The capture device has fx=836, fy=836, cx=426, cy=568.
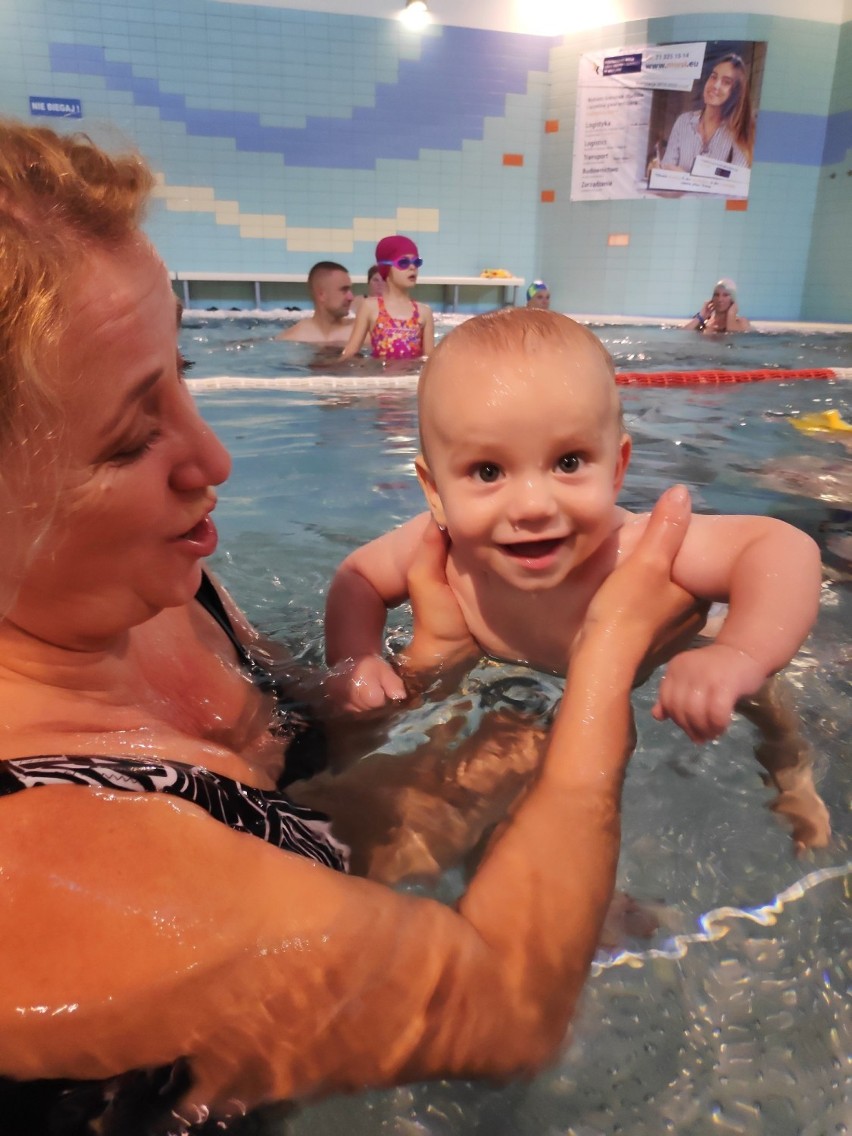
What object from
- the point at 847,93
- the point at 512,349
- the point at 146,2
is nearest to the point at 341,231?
the point at 146,2

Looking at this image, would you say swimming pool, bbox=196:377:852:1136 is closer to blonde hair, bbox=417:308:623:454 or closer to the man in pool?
blonde hair, bbox=417:308:623:454

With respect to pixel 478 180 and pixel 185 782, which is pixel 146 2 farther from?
pixel 185 782

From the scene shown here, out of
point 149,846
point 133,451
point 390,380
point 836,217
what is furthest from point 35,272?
point 836,217

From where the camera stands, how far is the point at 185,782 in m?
0.94

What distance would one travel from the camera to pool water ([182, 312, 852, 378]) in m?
7.39

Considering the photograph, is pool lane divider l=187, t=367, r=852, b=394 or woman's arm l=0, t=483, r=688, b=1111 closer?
woman's arm l=0, t=483, r=688, b=1111

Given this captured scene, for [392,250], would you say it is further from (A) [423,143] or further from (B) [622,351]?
(A) [423,143]

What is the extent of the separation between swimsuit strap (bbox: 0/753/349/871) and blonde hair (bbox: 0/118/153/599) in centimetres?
24

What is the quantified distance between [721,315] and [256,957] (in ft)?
36.0

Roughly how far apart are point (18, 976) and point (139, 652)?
27.8 inches

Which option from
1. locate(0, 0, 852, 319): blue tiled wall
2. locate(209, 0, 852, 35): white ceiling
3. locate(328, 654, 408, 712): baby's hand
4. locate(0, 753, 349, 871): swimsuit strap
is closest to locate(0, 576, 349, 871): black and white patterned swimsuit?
locate(0, 753, 349, 871): swimsuit strap

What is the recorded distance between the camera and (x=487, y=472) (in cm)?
161

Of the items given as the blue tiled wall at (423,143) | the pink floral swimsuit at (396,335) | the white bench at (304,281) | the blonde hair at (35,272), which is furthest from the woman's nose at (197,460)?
the blue tiled wall at (423,143)

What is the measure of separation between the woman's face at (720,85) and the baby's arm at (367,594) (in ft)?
38.9
